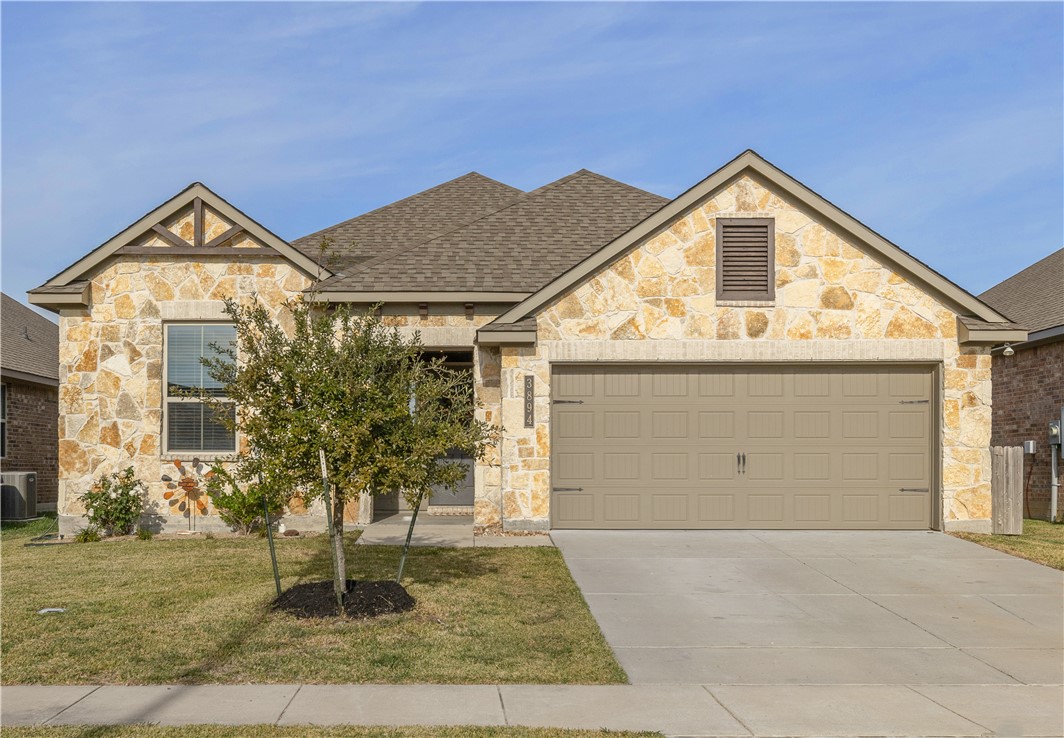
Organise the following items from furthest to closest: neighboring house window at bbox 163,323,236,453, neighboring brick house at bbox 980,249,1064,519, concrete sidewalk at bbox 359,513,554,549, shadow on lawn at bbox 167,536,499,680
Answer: neighboring brick house at bbox 980,249,1064,519, neighboring house window at bbox 163,323,236,453, concrete sidewalk at bbox 359,513,554,549, shadow on lawn at bbox 167,536,499,680

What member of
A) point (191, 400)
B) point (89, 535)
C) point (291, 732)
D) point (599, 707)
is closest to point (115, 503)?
point (89, 535)

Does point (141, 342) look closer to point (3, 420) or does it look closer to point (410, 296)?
point (410, 296)

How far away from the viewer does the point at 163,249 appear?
51.1 feet

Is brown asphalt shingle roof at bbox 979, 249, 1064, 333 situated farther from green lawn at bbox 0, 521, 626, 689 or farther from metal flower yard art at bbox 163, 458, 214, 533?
metal flower yard art at bbox 163, 458, 214, 533

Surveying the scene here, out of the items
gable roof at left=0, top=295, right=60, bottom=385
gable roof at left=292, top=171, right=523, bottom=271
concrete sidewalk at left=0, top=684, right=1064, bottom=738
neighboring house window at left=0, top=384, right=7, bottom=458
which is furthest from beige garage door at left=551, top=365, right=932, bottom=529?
neighboring house window at left=0, top=384, right=7, bottom=458

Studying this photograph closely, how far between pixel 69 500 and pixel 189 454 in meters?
2.06

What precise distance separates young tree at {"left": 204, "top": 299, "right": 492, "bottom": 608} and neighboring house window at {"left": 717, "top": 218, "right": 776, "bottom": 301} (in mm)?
6613

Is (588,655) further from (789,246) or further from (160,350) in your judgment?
(160,350)

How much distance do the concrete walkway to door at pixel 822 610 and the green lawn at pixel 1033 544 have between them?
35 cm

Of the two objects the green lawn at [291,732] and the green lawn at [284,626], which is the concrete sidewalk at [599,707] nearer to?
the green lawn at [291,732]

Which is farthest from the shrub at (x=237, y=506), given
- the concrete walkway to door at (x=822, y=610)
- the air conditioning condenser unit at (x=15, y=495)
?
the air conditioning condenser unit at (x=15, y=495)

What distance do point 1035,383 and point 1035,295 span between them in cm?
315

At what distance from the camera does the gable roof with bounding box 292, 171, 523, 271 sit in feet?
59.8

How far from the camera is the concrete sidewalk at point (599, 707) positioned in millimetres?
6383
